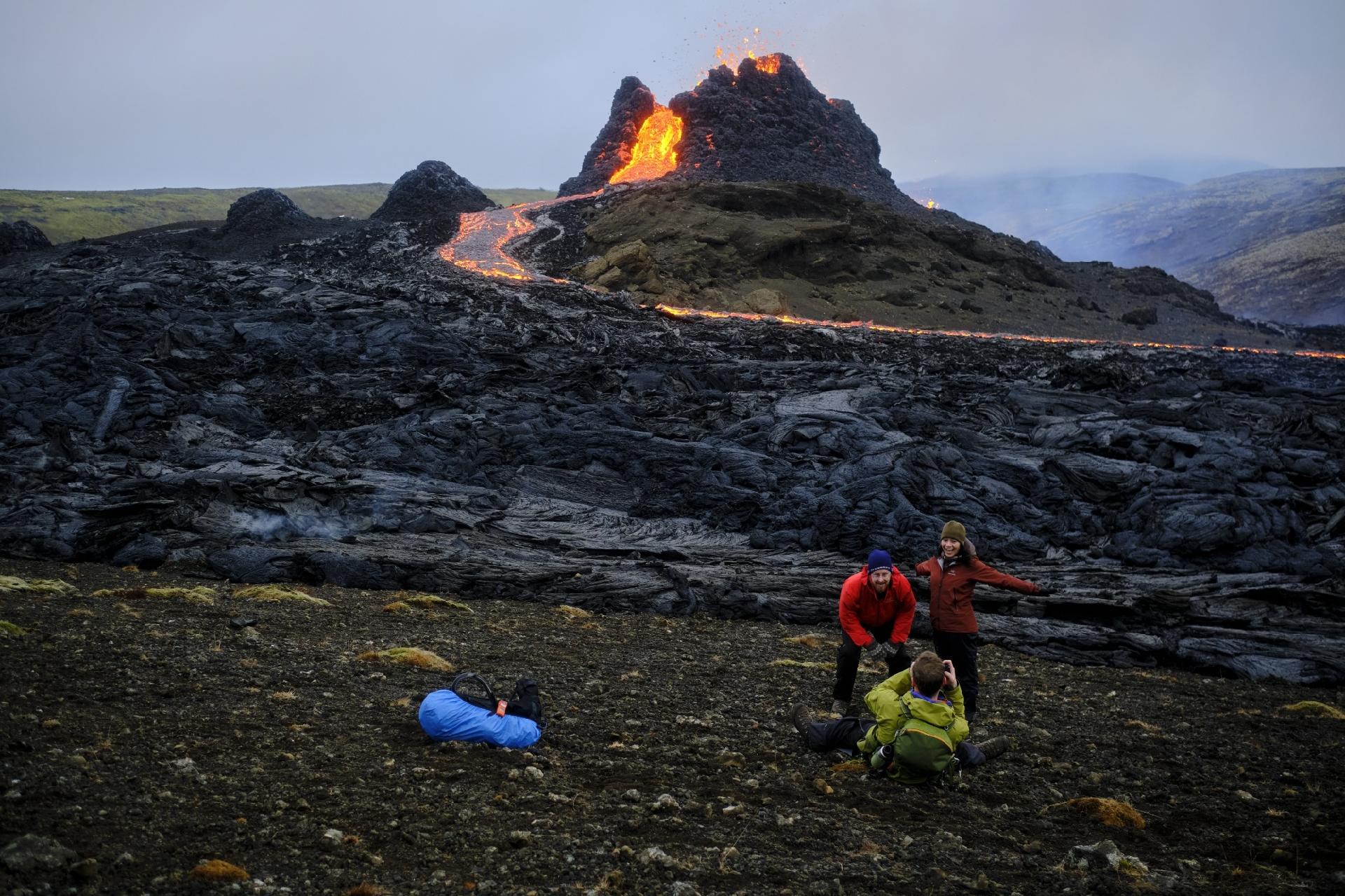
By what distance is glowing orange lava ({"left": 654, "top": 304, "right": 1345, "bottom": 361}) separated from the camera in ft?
Answer: 164

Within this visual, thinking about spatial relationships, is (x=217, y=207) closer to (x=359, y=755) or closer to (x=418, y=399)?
(x=418, y=399)

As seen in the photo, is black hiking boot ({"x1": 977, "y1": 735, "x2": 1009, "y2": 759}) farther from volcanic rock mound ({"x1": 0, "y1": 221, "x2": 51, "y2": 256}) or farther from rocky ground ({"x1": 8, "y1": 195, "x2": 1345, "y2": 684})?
volcanic rock mound ({"x1": 0, "y1": 221, "x2": 51, "y2": 256})

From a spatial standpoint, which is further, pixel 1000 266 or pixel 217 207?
pixel 217 207

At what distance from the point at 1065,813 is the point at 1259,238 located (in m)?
185

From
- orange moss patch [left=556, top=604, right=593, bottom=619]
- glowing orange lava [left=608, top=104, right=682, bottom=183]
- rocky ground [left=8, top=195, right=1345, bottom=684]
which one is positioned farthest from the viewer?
glowing orange lava [left=608, top=104, right=682, bottom=183]

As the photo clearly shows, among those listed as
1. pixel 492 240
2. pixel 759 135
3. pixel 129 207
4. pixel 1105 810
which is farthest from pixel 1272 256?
pixel 129 207

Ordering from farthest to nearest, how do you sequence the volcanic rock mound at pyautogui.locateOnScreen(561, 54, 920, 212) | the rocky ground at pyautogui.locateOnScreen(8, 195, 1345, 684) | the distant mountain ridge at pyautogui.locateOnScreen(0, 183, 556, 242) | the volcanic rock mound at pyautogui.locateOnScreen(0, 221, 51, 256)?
the distant mountain ridge at pyautogui.locateOnScreen(0, 183, 556, 242), the volcanic rock mound at pyautogui.locateOnScreen(561, 54, 920, 212), the volcanic rock mound at pyautogui.locateOnScreen(0, 221, 51, 256), the rocky ground at pyautogui.locateOnScreen(8, 195, 1345, 684)

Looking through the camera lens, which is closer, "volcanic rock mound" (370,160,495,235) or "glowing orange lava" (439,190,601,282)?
"glowing orange lava" (439,190,601,282)

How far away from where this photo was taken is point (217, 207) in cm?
17075

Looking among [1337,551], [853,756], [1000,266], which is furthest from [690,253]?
[853,756]

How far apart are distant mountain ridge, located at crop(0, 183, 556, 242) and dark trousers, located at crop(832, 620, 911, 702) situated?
4816 inches

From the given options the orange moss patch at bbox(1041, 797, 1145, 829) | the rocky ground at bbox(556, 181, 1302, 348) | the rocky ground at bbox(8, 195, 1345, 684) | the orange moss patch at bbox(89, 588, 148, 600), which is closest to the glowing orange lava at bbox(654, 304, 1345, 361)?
the rocky ground at bbox(556, 181, 1302, 348)

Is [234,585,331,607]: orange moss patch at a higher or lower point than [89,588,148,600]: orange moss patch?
lower

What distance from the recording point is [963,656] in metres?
9.84
